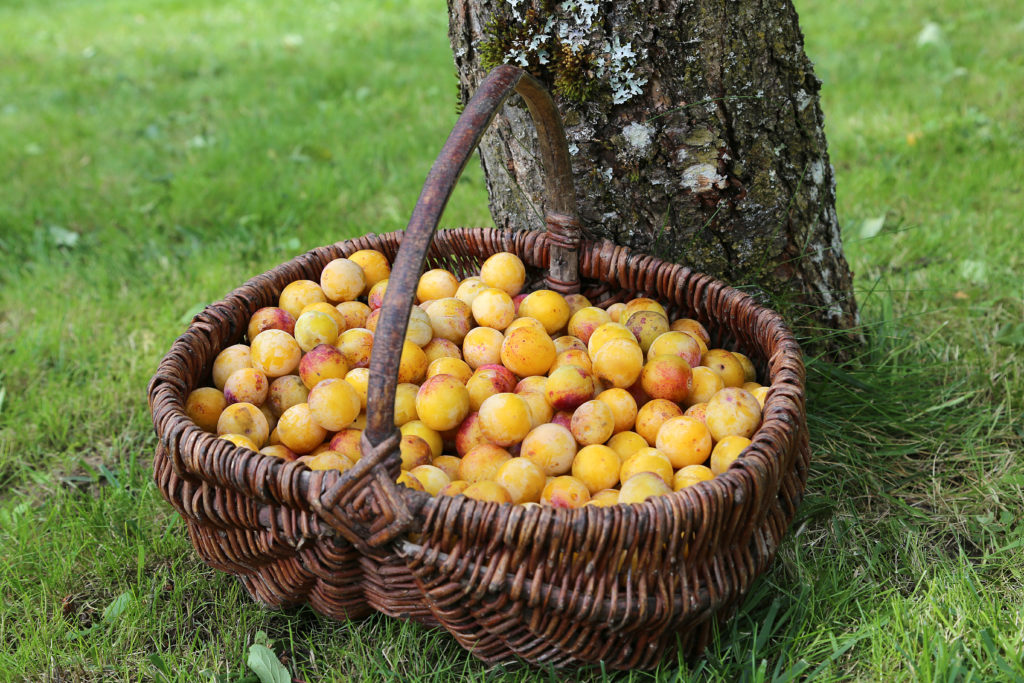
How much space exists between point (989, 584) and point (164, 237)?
312 centimetres

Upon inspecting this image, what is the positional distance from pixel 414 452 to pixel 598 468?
366mm

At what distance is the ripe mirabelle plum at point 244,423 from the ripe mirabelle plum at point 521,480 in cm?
53

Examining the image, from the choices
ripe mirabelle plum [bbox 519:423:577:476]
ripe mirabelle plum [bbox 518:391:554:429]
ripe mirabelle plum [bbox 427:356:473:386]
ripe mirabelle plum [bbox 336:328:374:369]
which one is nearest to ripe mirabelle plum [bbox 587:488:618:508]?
ripe mirabelle plum [bbox 519:423:577:476]

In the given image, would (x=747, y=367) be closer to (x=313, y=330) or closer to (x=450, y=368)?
(x=450, y=368)

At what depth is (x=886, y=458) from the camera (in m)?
1.98

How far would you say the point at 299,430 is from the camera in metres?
1.67

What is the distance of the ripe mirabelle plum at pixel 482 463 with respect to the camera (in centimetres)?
158

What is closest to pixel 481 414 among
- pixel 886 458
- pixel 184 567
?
pixel 184 567

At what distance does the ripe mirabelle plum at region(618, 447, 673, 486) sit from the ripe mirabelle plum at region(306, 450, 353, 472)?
0.54 metres

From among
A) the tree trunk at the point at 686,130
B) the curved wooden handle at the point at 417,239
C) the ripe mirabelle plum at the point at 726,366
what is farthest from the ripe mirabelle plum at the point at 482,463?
the tree trunk at the point at 686,130

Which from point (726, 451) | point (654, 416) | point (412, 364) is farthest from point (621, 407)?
point (412, 364)

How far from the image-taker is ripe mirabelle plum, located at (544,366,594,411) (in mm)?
1688

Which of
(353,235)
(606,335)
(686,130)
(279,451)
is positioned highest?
(686,130)

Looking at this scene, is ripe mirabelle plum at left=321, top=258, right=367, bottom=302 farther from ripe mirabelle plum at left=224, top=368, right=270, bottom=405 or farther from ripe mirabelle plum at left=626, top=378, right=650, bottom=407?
ripe mirabelle plum at left=626, top=378, right=650, bottom=407
